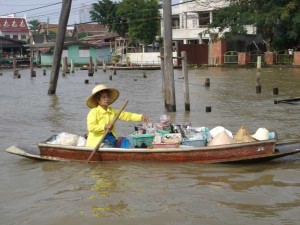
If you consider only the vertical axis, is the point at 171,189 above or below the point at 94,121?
below

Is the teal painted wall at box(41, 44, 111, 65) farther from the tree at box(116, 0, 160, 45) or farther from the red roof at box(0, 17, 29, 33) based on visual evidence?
the red roof at box(0, 17, 29, 33)

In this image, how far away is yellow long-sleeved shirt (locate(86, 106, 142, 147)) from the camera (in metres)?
8.09

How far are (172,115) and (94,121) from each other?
22.0 ft

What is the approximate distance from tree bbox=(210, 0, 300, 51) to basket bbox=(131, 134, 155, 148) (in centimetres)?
3126

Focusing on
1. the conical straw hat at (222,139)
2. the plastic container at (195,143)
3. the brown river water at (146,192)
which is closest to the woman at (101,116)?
the brown river water at (146,192)

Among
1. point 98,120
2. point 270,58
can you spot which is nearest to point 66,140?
point 98,120

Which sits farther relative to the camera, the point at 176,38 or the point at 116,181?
the point at 176,38

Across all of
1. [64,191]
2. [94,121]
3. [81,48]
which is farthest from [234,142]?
[81,48]

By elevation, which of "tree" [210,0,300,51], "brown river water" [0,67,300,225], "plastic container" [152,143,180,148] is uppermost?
"tree" [210,0,300,51]

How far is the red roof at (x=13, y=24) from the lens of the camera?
297 ft

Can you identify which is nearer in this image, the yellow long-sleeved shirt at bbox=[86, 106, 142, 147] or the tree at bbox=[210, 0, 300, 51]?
the yellow long-sleeved shirt at bbox=[86, 106, 142, 147]

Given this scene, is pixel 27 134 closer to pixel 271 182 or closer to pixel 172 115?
pixel 172 115

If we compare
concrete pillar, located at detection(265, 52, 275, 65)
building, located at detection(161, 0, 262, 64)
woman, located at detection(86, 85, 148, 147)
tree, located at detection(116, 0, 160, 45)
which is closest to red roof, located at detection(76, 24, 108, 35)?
tree, located at detection(116, 0, 160, 45)

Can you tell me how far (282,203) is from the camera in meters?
6.14
